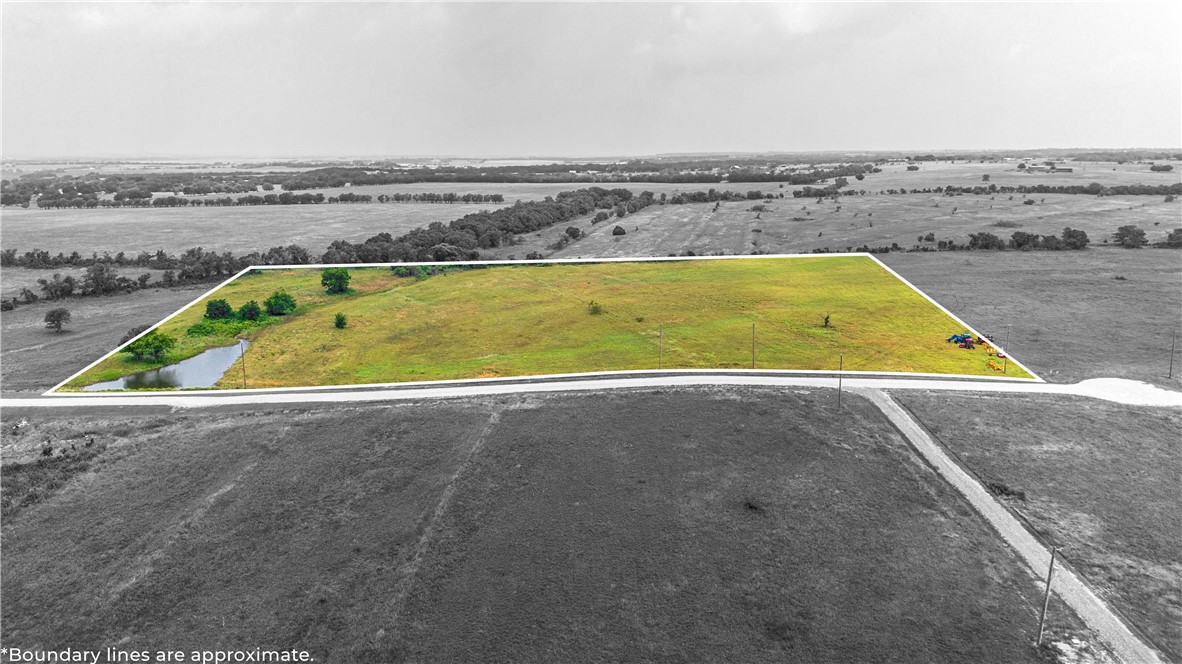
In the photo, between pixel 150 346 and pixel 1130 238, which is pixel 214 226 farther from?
pixel 1130 238

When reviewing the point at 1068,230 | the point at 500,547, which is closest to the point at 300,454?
the point at 500,547

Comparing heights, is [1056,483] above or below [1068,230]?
below

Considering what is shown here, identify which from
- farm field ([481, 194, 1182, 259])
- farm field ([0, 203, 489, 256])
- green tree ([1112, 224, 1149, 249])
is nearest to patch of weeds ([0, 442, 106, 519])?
farm field ([0, 203, 489, 256])

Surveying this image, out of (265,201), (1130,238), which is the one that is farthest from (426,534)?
(265,201)

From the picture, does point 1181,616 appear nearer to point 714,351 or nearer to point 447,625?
point 447,625

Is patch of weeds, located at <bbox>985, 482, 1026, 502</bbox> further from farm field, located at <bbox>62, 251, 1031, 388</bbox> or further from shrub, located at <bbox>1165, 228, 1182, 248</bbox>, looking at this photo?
shrub, located at <bbox>1165, 228, 1182, 248</bbox>
